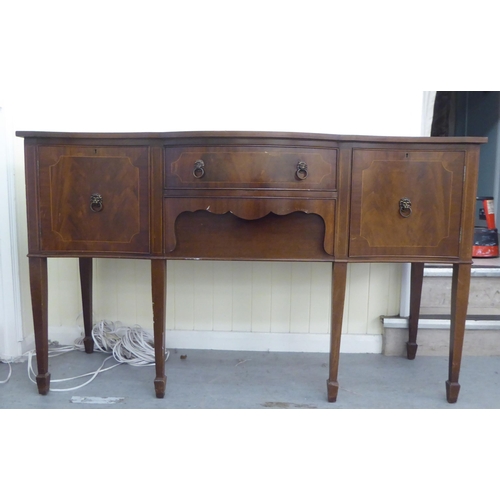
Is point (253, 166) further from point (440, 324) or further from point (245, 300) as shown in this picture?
point (440, 324)

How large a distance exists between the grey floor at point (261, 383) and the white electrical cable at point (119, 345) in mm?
41

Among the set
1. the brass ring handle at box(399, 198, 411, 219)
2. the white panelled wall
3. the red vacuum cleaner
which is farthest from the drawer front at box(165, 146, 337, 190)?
the red vacuum cleaner

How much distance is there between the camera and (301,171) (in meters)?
1.28

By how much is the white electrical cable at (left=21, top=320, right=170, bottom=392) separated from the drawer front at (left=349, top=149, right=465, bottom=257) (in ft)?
3.23

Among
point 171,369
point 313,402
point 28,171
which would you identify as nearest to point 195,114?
point 28,171

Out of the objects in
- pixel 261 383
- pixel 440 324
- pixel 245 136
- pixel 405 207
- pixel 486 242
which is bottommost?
pixel 261 383

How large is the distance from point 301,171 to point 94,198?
66 centimetres

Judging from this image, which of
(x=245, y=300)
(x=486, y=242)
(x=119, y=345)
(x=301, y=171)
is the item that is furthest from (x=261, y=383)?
(x=486, y=242)

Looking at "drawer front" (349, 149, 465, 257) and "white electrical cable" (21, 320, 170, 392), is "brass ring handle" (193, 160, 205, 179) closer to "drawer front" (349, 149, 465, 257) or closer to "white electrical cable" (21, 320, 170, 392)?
"drawer front" (349, 149, 465, 257)

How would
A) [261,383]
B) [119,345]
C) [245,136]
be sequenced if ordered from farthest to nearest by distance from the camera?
[119,345] → [261,383] → [245,136]

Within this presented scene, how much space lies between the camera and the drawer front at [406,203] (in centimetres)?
131

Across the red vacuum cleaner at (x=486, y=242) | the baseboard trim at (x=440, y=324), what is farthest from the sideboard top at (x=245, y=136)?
the red vacuum cleaner at (x=486, y=242)

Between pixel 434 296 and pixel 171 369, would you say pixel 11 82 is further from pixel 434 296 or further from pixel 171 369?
pixel 434 296

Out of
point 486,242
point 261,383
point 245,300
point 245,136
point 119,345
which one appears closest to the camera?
point 245,136
